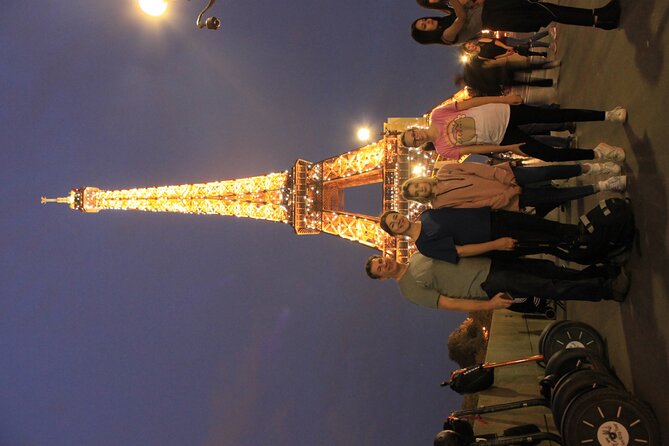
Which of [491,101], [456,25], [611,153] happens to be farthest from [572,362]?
[456,25]

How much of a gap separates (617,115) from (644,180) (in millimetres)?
713

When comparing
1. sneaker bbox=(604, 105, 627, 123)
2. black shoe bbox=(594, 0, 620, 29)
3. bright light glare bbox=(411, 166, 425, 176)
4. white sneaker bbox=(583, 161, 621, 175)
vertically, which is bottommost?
white sneaker bbox=(583, 161, 621, 175)

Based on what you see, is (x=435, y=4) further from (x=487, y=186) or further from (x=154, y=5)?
(x=154, y=5)

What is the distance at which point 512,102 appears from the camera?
5664 millimetres

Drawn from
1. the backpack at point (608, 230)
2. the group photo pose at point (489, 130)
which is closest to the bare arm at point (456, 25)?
the group photo pose at point (489, 130)

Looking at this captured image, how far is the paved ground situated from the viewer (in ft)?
14.4

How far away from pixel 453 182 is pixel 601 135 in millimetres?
1825

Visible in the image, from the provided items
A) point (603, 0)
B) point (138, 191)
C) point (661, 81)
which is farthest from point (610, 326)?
point (138, 191)

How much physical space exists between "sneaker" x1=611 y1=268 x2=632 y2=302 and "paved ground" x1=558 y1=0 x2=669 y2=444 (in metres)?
0.06

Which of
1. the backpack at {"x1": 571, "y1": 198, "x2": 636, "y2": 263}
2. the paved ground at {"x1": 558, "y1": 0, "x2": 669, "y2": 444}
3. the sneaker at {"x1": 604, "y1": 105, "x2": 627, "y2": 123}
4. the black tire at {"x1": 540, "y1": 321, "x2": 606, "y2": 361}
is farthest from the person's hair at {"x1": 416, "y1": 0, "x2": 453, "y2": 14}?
the black tire at {"x1": 540, "y1": 321, "x2": 606, "y2": 361}

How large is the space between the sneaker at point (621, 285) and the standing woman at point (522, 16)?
2.43 m

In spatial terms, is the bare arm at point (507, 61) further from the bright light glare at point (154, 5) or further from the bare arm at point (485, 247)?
the bright light glare at point (154, 5)

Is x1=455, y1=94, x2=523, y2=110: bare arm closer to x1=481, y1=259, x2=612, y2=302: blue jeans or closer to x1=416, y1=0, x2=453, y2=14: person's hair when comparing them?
x1=416, y1=0, x2=453, y2=14: person's hair

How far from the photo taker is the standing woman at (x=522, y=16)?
17.6ft
